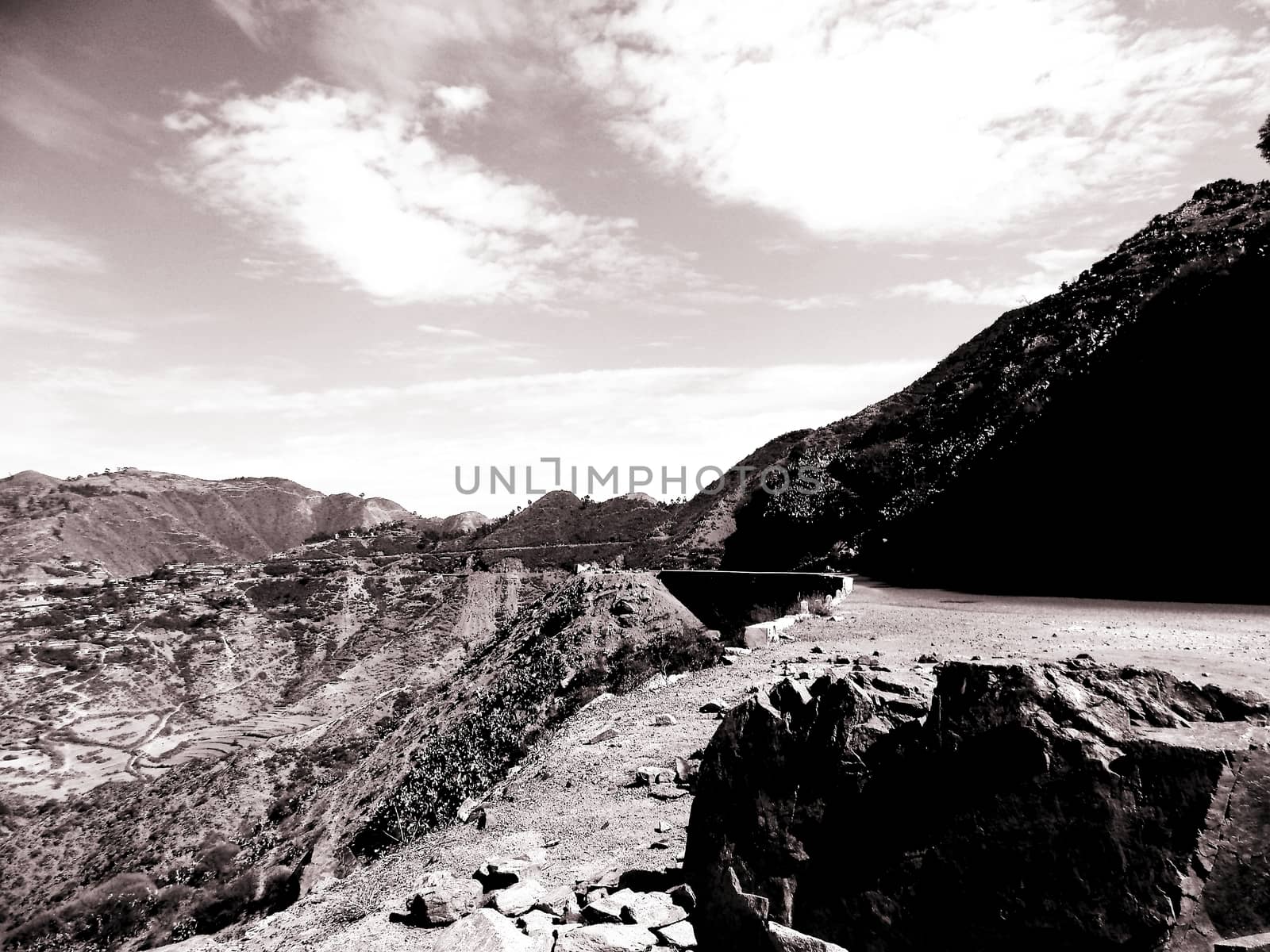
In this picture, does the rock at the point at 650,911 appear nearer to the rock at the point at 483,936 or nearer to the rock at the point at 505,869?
the rock at the point at 483,936

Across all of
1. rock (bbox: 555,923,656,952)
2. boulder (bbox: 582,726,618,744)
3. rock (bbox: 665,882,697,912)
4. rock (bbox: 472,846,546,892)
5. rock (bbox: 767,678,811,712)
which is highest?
rock (bbox: 767,678,811,712)

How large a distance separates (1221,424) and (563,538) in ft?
157

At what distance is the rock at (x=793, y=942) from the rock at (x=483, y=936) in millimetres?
1470

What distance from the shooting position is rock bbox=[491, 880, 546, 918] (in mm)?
4582

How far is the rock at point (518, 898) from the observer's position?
458cm

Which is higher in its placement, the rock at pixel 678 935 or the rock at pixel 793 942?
the rock at pixel 793 942

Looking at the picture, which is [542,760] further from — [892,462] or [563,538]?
[563,538]

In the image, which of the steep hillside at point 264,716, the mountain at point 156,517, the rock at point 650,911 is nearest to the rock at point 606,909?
the rock at point 650,911

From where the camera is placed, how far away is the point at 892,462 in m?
31.1

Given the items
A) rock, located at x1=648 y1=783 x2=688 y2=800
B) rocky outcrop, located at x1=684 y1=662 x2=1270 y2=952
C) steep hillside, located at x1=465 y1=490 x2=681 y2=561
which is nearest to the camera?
rocky outcrop, located at x1=684 y1=662 x2=1270 y2=952

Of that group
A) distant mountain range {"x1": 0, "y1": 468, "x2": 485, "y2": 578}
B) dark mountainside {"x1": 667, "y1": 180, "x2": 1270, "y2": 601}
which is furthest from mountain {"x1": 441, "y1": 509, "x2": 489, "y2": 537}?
dark mountainside {"x1": 667, "y1": 180, "x2": 1270, "y2": 601}

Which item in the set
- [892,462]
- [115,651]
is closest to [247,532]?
[115,651]

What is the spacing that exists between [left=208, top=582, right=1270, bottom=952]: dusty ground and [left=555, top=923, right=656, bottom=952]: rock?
51.8 inches

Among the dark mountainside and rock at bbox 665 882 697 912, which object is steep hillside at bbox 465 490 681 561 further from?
rock at bbox 665 882 697 912
